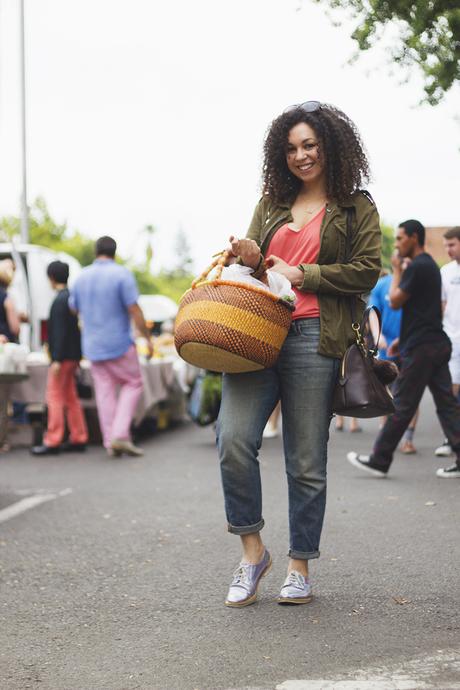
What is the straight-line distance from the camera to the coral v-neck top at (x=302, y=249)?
14.7 ft

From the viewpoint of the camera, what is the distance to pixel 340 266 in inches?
173

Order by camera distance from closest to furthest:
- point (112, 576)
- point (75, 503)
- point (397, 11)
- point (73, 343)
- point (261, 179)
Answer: point (397, 11), point (261, 179), point (112, 576), point (75, 503), point (73, 343)

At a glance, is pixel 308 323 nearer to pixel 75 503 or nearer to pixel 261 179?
pixel 261 179

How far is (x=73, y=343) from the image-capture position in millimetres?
10984

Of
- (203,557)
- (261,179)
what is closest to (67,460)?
(203,557)

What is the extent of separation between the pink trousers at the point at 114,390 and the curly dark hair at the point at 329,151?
20.1ft

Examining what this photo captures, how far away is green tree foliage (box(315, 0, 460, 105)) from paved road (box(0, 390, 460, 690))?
7.30 ft

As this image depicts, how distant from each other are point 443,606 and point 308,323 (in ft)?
4.23

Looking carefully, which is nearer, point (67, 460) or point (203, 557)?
point (203, 557)

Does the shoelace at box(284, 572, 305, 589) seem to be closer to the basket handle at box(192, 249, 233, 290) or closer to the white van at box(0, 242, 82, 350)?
the basket handle at box(192, 249, 233, 290)

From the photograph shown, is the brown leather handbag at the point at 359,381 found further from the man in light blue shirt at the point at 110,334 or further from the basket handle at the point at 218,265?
the man in light blue shirt at the point at 110,334

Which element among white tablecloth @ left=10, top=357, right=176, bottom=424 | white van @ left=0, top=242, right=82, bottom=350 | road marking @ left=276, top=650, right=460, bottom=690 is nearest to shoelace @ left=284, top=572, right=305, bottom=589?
road marking @ left=276, top=650, right=460, bottom=690

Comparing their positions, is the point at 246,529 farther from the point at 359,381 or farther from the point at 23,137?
the point at 23,137

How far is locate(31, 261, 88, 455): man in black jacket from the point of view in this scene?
10.9 meters
